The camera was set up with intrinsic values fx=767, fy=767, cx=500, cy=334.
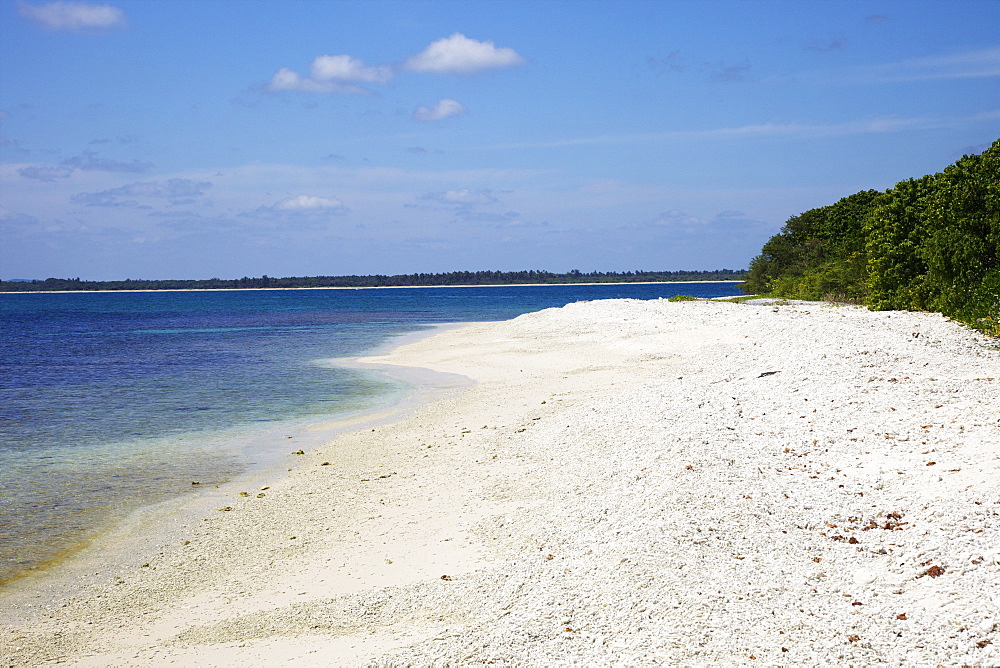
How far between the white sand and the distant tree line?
10.2 m

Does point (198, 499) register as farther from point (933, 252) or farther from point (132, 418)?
point (933, 252)

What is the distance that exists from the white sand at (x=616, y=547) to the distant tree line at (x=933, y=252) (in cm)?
1016

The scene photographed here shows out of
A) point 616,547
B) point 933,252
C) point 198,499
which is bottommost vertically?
point 198,499

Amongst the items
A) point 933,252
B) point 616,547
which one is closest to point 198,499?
point 616,547

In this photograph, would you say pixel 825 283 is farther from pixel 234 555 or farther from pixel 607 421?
pixel 234 555

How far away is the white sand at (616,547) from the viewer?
6.06 metres

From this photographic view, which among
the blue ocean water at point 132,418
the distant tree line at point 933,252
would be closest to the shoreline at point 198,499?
the blue ocean water at point 132,418

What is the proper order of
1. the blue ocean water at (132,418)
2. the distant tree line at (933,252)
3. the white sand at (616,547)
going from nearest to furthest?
the white sand at (616,547) → the blue ocean water at (132,418) → the distant tree line at (933,252)

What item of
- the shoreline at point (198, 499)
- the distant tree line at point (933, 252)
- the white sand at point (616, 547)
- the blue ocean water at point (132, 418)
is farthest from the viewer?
the distant tree line at point (933, 252)

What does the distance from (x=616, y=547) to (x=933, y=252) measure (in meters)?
23.5

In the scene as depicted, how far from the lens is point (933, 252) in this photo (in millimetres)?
26234

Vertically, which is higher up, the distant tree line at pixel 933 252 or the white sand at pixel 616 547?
the distant tree line at pixel 933 252

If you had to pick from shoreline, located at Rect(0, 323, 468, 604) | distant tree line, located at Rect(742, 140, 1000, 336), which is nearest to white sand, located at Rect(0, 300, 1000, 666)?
shoreline, located at Rect(0, 323, 468, 604)

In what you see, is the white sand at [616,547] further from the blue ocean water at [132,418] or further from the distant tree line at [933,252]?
the distant tree line at [933,252]
